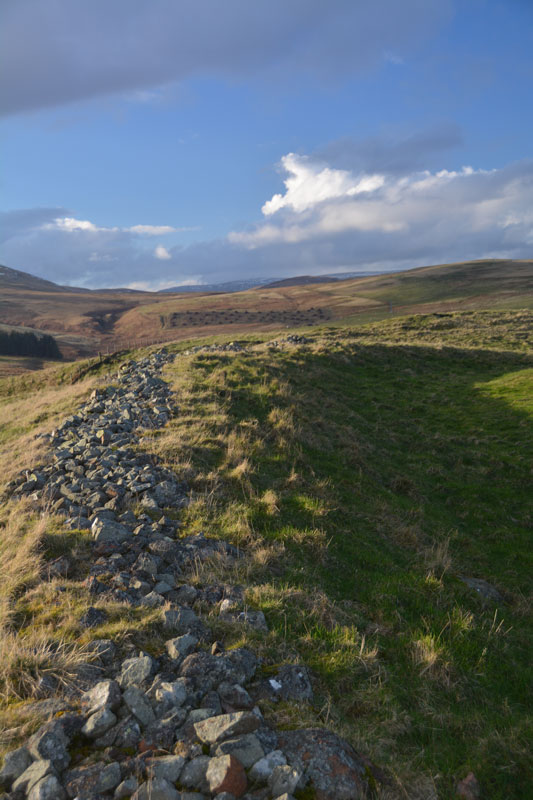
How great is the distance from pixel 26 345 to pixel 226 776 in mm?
104820

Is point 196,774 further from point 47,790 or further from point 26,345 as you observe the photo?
point 26,345

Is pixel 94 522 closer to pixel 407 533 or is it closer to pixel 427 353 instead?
pixel 407 533

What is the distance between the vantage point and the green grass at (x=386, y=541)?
4051mm

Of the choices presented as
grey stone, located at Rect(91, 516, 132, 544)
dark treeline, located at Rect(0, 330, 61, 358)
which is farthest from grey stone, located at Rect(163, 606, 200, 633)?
dark treeline, located at Rect(0, 330, 61, 358)

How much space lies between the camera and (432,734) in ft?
12.9

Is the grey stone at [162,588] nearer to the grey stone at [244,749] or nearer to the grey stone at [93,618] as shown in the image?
the grey stone at [93,618]

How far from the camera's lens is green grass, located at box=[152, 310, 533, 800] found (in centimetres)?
405

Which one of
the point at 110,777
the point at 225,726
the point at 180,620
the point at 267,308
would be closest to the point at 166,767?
the point at 110,777

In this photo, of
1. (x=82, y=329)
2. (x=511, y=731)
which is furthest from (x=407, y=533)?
(x=82, y=329)

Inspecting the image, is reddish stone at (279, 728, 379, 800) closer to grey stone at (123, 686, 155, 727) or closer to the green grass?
the green grass

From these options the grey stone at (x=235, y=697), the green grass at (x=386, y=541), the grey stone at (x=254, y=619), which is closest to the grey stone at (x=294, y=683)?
the green grass at (x=386, y=541)

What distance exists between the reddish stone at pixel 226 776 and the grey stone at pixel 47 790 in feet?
3.26

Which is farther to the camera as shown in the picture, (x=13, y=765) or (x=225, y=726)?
(x=225, y=726)

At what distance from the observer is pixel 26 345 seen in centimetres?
9256
